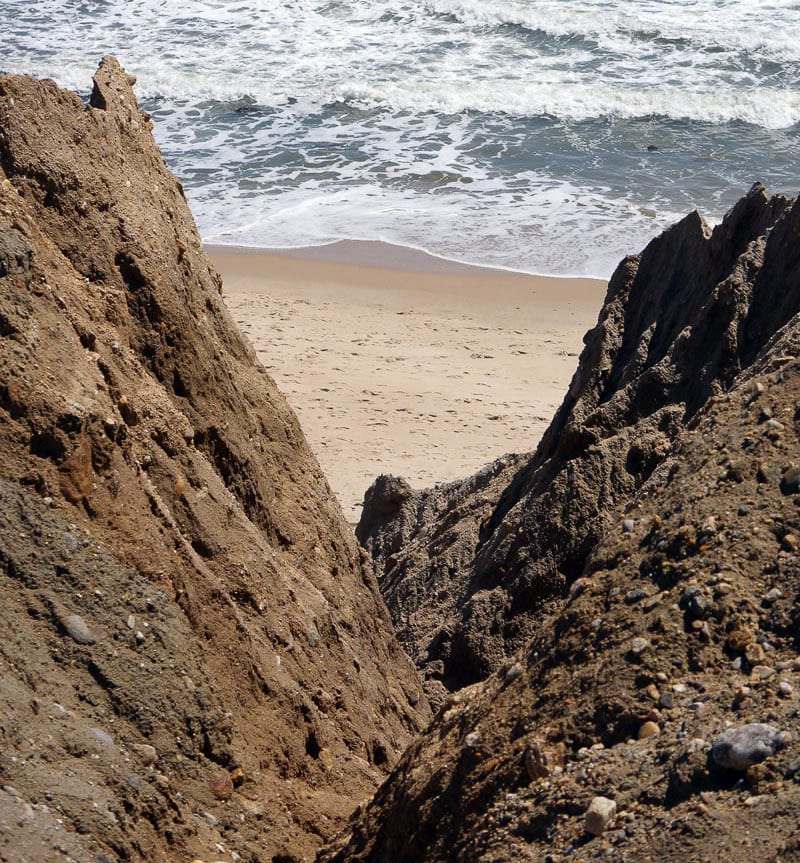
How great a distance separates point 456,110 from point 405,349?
11454 mm

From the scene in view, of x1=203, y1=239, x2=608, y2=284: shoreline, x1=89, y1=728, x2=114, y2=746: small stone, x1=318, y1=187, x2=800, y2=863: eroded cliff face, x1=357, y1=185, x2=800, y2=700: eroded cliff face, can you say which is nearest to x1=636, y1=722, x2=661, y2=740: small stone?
x1=318, y1=187, x2=800, y2=863: eroded cliff face

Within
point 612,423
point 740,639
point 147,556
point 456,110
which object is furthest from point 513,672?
point 456,110

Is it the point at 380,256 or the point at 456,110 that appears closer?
the point at 380,256

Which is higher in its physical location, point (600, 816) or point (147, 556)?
point (147, 556)

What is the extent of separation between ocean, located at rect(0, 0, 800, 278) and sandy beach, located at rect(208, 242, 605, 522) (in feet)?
2.98

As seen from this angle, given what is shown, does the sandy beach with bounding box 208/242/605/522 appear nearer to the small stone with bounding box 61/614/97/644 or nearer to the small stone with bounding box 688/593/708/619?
the small stone with bounding box 61/614/97/644

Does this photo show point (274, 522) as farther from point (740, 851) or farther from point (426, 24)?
point (426, 24)

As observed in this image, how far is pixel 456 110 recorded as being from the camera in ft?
76.5

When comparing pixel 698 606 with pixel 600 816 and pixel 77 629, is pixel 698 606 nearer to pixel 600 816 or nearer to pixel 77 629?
pixel 600 816

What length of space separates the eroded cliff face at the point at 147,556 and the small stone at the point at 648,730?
52.7 inches

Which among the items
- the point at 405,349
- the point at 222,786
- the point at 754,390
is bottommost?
the point at 405,349

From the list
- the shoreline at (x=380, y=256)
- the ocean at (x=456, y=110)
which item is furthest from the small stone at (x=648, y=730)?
the ocean at (x=456, y=110)

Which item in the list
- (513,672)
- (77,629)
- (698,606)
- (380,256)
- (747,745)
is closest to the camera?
(747,745)

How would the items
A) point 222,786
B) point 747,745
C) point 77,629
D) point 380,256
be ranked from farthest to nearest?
1. point 380,256
2. point 222,786
3. point 77,629
4. point 747,745
